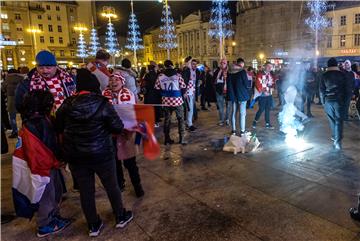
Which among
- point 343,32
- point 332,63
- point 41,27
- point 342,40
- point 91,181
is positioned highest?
point 41,27

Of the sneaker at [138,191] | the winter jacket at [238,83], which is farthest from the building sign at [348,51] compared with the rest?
the sneaker at [138,191]

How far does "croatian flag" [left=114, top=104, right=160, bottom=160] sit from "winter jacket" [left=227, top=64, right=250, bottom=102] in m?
Answer: 3.98

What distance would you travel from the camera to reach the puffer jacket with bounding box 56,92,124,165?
9.64ft

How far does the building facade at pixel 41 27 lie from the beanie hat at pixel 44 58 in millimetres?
69239

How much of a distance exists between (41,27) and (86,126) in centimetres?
8169

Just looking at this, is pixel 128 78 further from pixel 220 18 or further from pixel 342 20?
pixel 342 20

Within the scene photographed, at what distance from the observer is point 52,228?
11.2ft

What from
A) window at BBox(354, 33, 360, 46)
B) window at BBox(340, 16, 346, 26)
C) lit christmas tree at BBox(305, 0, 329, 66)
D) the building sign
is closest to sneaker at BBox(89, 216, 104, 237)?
lit christmas tree at BBox(305, 0, 329, 66)

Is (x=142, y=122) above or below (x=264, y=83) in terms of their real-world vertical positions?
below

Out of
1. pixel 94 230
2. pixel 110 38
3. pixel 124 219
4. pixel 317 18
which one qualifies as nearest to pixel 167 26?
pixel 110 38

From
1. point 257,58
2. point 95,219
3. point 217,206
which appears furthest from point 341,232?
point 257,58

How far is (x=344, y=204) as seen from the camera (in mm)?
3734

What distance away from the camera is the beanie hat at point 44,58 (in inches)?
156

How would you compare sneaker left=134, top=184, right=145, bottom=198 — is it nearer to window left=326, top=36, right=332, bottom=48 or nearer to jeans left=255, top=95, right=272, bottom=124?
jeans left=255, top=95, right=272, bottom=124
